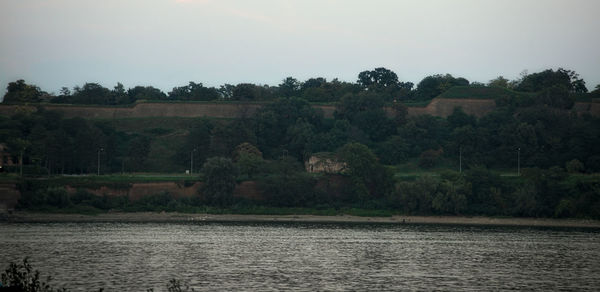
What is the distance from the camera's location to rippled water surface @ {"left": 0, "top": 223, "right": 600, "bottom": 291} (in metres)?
42.9

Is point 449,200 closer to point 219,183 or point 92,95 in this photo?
point 219,183

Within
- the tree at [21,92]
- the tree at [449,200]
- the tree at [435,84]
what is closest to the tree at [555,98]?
the tree at [435,84]

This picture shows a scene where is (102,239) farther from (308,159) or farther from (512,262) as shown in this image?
(308,159)

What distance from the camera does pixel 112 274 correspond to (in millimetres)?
44531

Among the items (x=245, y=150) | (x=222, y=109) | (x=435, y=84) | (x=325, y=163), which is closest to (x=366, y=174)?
(x=325, y=163)

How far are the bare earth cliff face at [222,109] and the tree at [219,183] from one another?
37811mm

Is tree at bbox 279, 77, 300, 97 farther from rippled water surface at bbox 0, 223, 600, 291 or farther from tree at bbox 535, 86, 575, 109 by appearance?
rippled water surface at bbox 0, 223, 600, 291

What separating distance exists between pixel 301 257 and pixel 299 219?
40896 mm

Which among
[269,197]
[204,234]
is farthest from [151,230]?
[269,197]

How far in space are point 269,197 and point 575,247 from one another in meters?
45.4

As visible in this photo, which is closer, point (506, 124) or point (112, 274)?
point (112, 274)

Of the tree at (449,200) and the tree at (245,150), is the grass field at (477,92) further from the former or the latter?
the tree at (449,200)

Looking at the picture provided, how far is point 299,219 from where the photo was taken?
96.0 meters

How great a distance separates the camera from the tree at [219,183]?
97375mm
